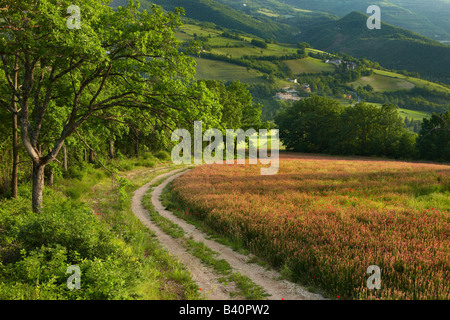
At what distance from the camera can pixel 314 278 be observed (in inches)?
265

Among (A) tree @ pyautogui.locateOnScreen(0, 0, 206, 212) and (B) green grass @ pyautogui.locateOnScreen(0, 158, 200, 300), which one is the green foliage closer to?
(A) tree @ pyautogui.locateOnScreen(0, 0, 206, 212)

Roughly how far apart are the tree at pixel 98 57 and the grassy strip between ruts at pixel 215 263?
198 inches

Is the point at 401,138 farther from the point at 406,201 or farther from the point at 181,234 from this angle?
the point at 181,234

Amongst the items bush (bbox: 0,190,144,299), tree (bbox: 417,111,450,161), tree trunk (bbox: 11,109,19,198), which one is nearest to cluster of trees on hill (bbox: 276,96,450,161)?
tree (bbox: 417,111,450,161)

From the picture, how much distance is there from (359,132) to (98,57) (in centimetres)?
6486

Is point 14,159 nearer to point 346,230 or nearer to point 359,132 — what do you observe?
point 346,230

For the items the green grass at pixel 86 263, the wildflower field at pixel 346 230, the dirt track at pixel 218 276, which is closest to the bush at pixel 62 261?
the green grass at pixel 86 263

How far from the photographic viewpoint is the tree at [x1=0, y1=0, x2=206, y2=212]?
8.34m

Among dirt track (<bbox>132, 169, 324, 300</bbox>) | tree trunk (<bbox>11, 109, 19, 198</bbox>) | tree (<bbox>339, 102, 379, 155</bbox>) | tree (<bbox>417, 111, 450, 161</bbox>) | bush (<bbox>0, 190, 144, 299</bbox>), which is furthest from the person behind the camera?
tree (<bbox>339, 102, 379, 155</bbox>)

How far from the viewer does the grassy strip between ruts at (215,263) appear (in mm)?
6492

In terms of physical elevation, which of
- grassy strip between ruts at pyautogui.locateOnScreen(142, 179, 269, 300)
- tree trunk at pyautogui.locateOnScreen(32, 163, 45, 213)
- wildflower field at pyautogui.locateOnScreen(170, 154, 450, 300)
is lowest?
grassy strip between ruts at pyautogui.locateOnScreen(142, 179, 269, 300)

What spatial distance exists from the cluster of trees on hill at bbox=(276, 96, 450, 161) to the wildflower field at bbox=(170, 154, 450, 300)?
4532 cm

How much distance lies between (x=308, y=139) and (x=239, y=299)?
71.1 m

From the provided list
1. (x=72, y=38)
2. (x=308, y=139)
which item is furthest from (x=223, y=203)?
(x=308, y=139)
